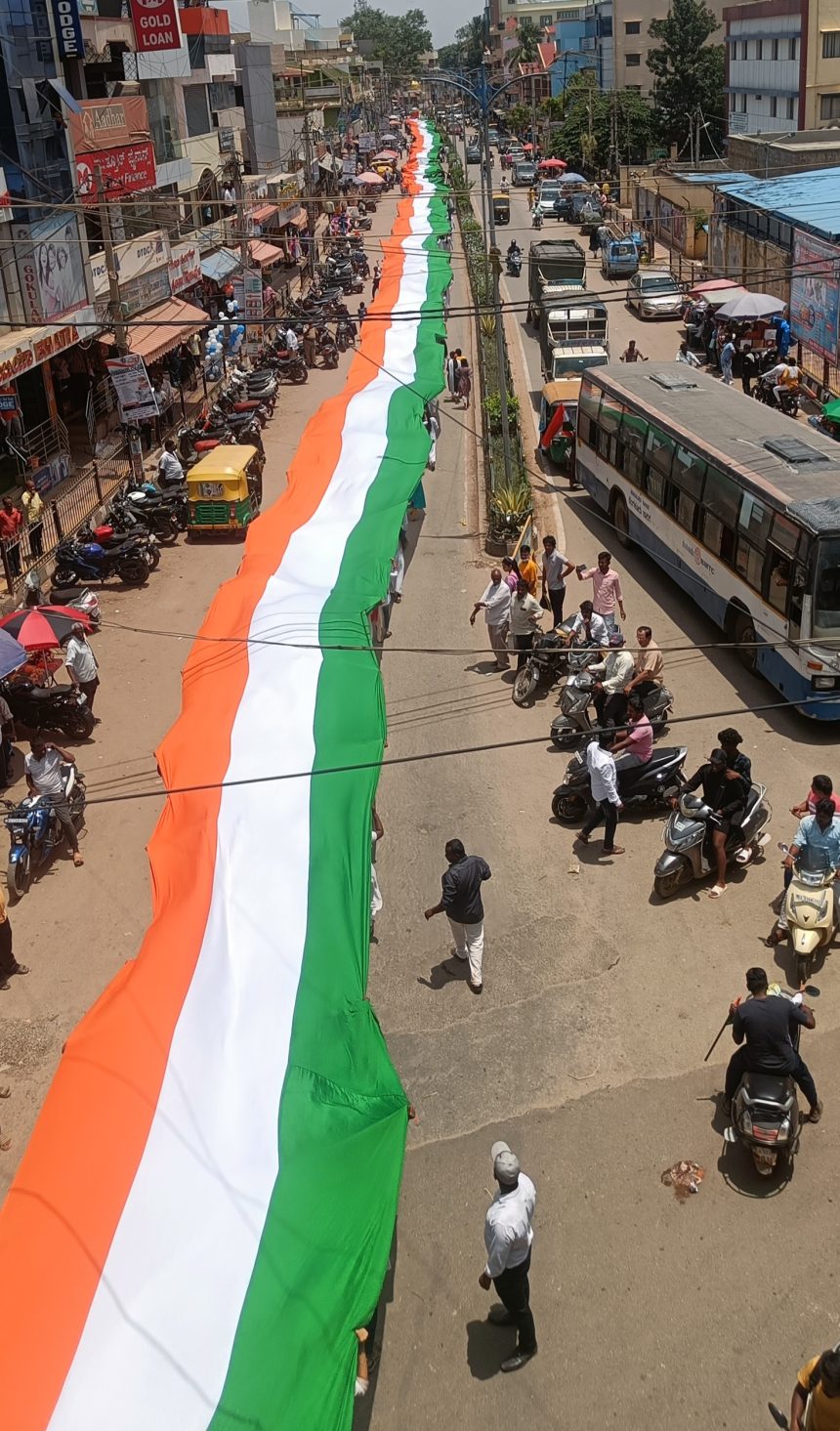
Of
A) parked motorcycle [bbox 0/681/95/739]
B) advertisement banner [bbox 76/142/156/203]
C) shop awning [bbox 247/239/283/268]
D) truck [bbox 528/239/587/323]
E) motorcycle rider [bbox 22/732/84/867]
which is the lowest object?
parked motorcycle [bbox 0/681/95/739]

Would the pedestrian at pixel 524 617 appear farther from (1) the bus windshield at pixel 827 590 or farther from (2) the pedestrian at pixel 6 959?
(2) the pedestrian at pixel 6 959

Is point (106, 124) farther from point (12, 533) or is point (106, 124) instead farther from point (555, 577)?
point (555, 577)

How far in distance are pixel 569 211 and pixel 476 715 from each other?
56.3m

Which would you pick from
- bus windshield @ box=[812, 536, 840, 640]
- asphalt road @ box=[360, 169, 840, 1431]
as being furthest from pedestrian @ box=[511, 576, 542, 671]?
bus windshield @ box=[812, 536, 840, 640]

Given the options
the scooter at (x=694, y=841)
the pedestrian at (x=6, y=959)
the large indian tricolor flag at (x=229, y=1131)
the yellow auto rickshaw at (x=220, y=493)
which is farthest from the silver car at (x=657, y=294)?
the pedestrian at (x=6, y=959)

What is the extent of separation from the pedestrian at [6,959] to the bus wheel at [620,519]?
13094mm

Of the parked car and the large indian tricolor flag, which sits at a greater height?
the parked car

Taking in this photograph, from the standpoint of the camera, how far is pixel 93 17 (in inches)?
1305

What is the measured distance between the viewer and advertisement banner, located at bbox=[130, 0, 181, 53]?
111 ft

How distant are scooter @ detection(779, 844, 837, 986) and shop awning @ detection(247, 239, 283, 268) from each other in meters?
37.2

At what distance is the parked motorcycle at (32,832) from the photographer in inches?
492

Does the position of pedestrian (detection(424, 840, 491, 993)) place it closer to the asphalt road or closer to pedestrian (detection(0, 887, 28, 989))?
the asphalt road

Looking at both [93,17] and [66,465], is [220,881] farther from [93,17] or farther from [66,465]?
[93,17]

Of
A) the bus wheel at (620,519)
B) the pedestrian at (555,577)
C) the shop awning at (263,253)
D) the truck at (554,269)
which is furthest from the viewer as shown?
the shop awning at (263,253)
